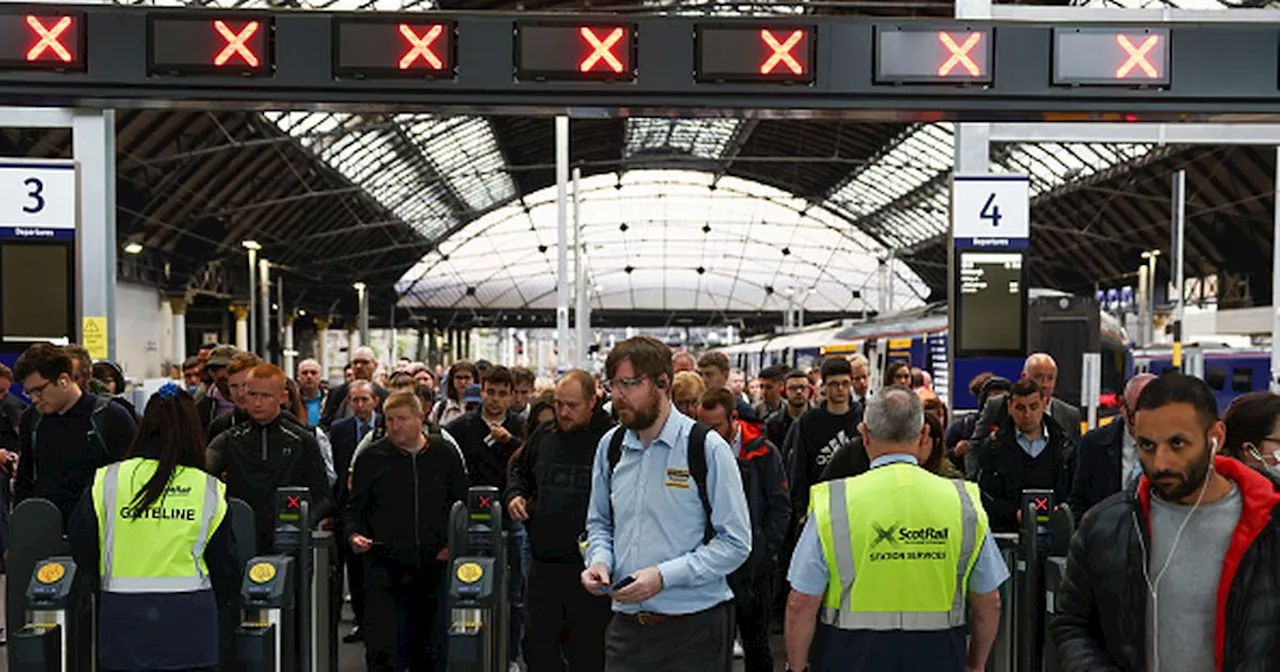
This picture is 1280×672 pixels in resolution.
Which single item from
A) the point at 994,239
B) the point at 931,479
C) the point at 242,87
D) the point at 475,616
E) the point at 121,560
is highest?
the point at 242,87

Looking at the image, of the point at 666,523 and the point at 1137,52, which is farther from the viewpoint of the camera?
the point at 1137,52

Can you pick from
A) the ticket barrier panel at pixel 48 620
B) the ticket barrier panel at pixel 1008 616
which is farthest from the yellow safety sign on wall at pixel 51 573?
the ticket barrier panel at pixel 1008 616

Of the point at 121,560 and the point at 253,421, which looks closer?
the point at 121,560

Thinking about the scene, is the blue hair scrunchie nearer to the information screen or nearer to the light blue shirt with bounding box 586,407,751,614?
the light blue shirt with bounding box 586,407,751,614

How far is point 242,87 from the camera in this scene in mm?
7512

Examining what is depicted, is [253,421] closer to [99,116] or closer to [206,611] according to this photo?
[206,611]

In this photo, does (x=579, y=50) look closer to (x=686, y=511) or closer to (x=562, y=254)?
(x=686, y=511)

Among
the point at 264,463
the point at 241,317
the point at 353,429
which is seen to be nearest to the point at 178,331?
the point at 241,317

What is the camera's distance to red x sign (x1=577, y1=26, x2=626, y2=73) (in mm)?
7465

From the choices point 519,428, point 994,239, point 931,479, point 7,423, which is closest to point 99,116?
point 7,423

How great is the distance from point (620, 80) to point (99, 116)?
4.14 meters

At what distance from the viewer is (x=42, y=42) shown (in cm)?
743

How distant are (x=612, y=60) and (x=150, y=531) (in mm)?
3919

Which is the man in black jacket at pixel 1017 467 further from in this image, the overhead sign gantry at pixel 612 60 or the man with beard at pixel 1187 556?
the man with beard at pixel 1187 556
